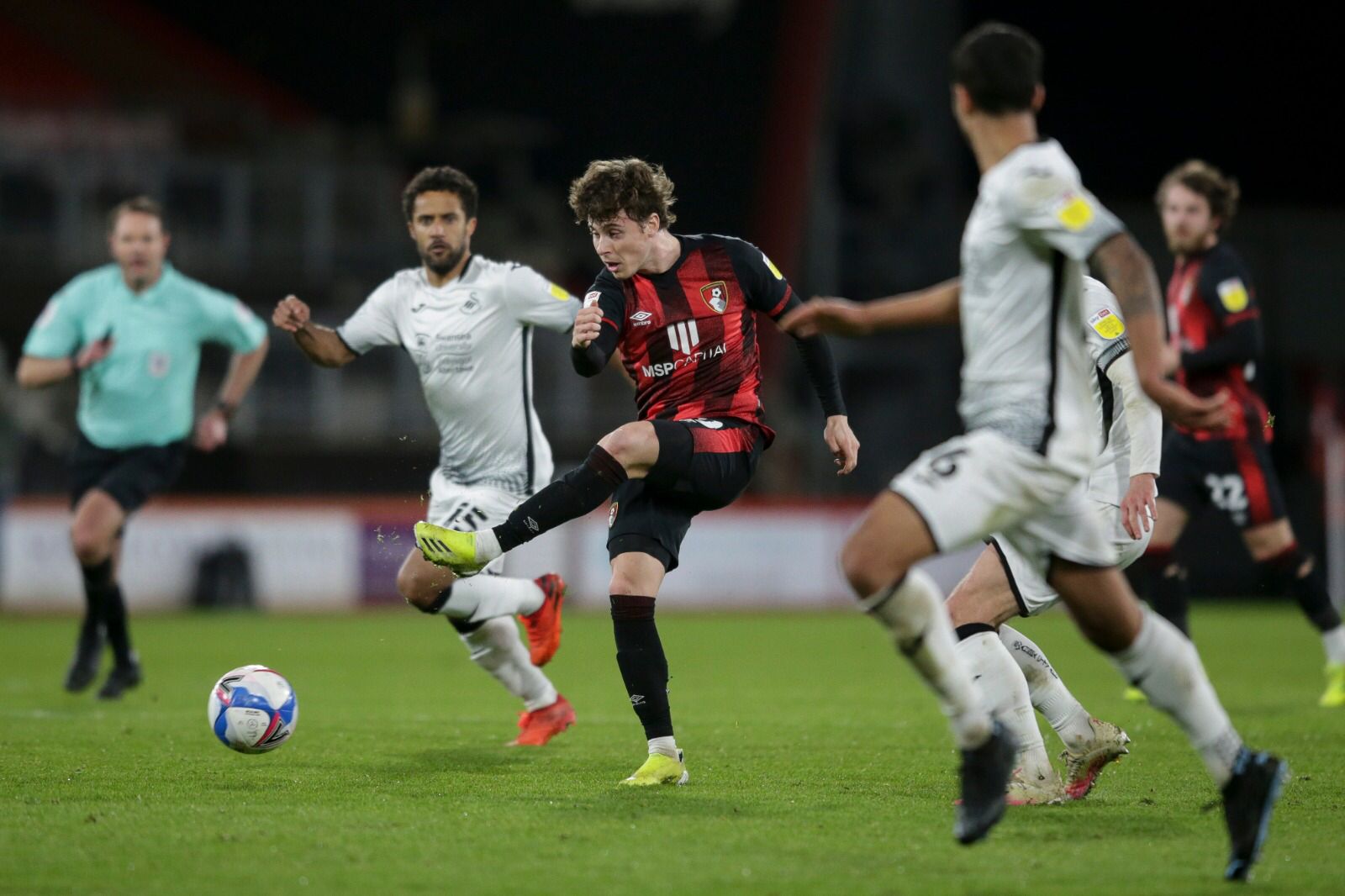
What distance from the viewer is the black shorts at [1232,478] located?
30.1 ft

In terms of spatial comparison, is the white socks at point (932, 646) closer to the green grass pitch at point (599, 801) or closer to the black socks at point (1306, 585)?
the green grass pitch at point (599, 801)

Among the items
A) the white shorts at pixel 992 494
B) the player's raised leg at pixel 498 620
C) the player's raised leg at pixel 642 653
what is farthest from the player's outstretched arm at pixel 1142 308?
the player's raised leg at pixel 498 620

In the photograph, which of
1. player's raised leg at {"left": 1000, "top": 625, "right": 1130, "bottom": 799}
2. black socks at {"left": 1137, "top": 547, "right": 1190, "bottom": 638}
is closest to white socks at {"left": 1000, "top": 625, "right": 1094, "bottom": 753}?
player's raised leg at {"left": 1000, "top": 625, "right": 1130, "bottom": 799}

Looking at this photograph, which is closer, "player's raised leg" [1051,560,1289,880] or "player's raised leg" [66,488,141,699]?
"player's raised leg" [1051,560,1289,880]

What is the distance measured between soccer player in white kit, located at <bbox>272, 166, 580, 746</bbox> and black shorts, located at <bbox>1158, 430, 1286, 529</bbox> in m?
4.06

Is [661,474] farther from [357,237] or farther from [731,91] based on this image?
[731,91]

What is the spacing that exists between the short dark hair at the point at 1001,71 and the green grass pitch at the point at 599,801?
83.5 inches

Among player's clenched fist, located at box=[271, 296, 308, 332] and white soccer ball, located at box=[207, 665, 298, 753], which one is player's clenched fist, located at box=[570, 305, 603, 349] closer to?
player's clenched fist, located at box=[271, 296, 308, 332]

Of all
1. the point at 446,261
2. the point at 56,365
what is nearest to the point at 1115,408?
the point at 446,261

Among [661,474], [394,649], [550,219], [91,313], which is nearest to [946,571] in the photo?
[394,649]

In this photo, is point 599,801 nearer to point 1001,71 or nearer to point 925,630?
point 925,630

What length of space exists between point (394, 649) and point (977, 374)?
9767mm

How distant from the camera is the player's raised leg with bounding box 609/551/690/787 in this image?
5859 mm

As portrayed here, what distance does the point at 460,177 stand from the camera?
286 inches
